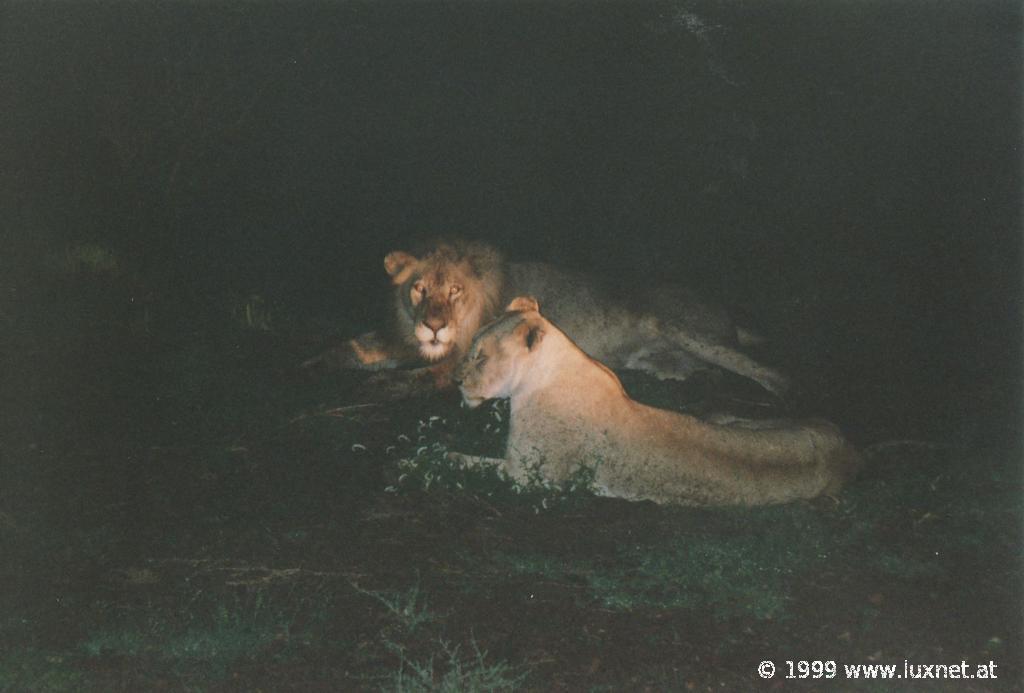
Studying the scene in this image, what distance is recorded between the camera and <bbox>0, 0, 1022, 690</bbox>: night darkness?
8828 mm

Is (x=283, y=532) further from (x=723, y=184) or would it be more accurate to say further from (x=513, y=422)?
(x=723, y=184)

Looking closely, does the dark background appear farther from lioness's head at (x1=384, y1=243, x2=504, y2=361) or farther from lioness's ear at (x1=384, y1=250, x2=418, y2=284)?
lioness's ear at (x1=384, y1=250, x2=418, y2=284)

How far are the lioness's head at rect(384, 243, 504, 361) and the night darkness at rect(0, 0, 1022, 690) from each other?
1.41 feet

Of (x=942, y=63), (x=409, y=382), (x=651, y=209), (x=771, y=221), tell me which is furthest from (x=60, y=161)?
(x=942, y=63)

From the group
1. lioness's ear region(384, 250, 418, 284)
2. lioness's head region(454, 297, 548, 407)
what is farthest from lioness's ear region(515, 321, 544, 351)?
lioness's ear region(384, 250, 418, 284)

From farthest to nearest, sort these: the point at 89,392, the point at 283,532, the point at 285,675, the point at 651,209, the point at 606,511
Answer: the point at 651,209
the point at 89,392
the point at 606,511
the point at 283,532
the point at 285,675

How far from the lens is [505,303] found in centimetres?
803

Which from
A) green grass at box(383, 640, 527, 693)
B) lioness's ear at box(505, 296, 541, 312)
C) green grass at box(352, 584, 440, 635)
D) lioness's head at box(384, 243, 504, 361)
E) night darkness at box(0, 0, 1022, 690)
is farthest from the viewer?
night darkness at box(0, 0, 1022, 690)

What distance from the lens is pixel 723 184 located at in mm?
11336

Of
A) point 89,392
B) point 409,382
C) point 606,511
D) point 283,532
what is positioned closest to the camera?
point 283,532

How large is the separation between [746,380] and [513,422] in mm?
2993

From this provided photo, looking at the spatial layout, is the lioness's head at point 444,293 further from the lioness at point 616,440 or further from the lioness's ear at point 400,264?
the lioness at point 616,440

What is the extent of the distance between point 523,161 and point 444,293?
420cm

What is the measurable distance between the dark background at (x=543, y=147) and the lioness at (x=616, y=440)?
11.3 feet
